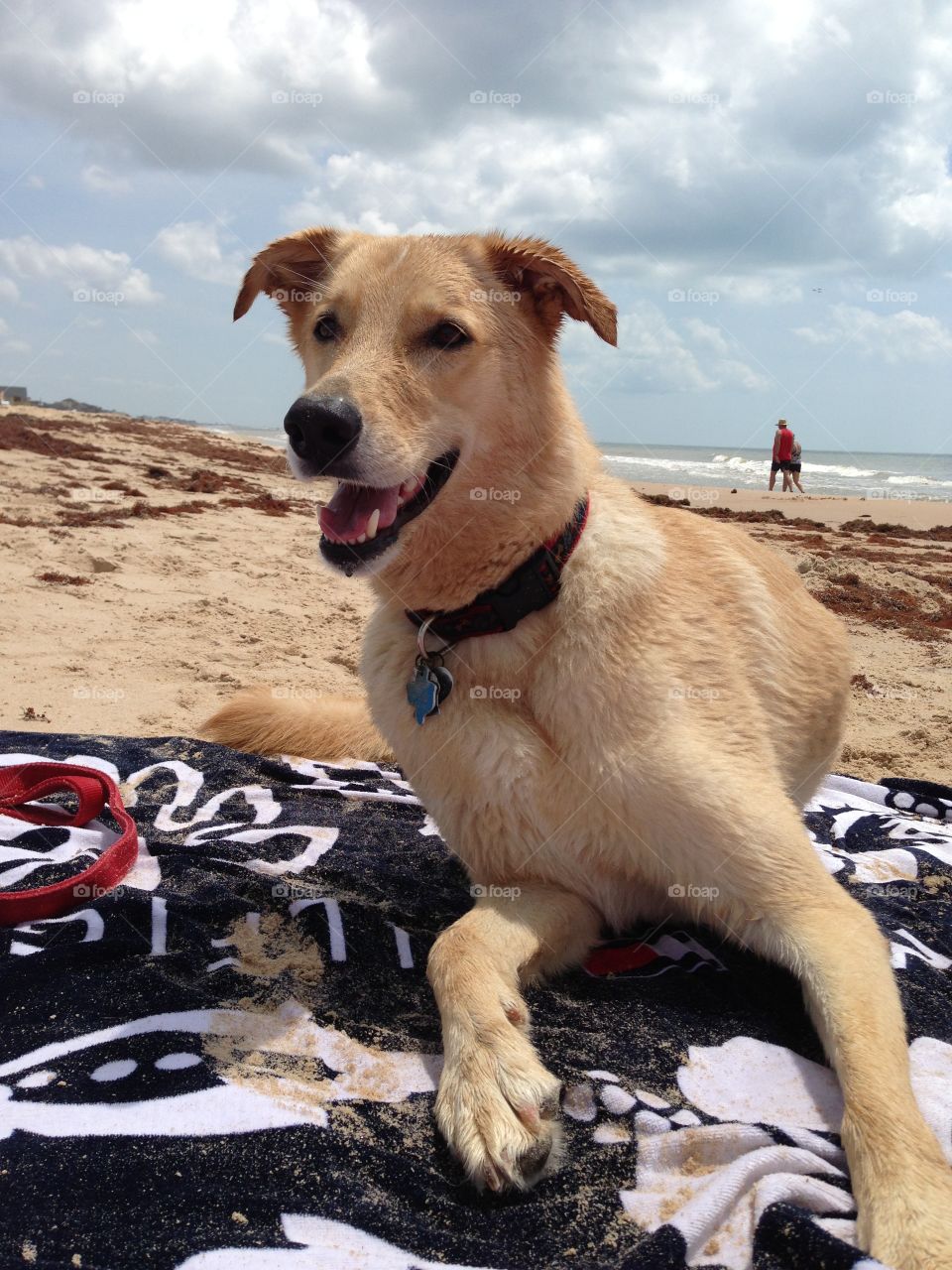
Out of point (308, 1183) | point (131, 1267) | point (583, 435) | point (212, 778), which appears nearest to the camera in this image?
point (131, 1267)

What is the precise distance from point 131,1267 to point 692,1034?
1.42 m

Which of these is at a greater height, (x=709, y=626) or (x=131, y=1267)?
(x=709, y=626)

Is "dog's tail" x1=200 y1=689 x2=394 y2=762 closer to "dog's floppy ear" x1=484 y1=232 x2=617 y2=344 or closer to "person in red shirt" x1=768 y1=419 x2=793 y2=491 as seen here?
"dog's floppy ear" x1=484 y1=232 x2=617 y2=344

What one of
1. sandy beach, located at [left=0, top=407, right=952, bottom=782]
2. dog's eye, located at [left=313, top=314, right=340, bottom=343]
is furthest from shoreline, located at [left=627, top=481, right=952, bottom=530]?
dog's eye, located at [left=313, top=314, right=340, bottom=343]

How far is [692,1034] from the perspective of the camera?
2291 millimetres

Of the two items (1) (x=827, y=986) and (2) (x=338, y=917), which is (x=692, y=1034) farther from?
(2) (x=338, y=917)

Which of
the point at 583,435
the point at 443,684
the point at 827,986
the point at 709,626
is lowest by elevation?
the point at 827,986

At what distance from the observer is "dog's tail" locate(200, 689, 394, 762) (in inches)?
174

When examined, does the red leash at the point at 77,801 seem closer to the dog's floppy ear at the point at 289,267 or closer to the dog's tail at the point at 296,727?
the dog's tail at the point at 296,727

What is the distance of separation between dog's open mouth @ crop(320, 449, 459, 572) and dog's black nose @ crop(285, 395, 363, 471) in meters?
0.16

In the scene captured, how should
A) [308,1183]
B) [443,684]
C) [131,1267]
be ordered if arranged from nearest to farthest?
[131,1267] → [308,1183] → [443,684]

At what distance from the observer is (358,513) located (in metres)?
2.54

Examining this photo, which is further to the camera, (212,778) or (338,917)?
(212,778)

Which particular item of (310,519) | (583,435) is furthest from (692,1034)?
(310,519)
